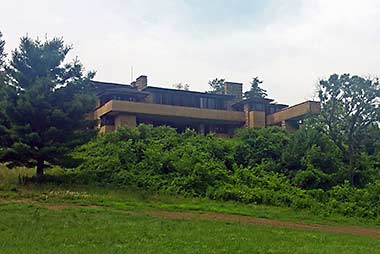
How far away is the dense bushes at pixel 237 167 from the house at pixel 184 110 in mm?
6773

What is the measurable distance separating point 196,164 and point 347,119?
8757mm

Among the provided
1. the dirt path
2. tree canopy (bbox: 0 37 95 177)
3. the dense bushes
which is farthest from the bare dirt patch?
tree canopy (bbox: 0 37 95 177)

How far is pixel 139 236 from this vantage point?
12539mm

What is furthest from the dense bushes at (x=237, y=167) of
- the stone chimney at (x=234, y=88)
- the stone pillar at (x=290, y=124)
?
the stone chimney at (x=234, y=88)

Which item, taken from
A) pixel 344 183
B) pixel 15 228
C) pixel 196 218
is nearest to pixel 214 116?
pixel 344 183

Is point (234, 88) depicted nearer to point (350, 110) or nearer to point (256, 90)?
point (256, 90)

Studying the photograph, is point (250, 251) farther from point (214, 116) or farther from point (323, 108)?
point (214, 116)

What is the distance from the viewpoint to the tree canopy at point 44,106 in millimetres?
22469

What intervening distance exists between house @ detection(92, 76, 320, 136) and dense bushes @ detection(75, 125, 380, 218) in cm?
677

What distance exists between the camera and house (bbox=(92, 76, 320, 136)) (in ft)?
127

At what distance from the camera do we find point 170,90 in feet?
145

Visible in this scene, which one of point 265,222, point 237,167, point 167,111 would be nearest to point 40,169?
point 237,167

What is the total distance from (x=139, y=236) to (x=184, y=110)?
29.0m

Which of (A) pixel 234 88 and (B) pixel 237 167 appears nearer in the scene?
(B) pixel 237 167
